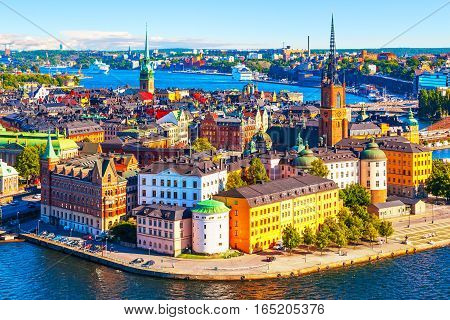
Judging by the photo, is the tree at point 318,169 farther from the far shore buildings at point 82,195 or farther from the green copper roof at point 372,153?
the far shore buildings at point 82,195

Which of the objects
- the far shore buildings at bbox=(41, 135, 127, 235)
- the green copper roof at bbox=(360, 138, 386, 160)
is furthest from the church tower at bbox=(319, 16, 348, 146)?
the far shore buildings at bbox=(41, 135, 127, 235)

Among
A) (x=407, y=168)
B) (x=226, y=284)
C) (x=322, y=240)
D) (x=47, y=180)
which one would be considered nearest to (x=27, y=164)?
(x=47, y=180)

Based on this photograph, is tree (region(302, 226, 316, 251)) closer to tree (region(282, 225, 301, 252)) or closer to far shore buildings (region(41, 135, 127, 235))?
tree (region(282, 225, 301, 252))

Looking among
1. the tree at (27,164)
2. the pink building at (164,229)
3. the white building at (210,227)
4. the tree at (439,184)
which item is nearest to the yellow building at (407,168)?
Result: the tree at (439,184)

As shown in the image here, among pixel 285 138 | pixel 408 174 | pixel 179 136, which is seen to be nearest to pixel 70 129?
pixel 179 136

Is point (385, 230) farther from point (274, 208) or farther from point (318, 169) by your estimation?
point (318, 169)
